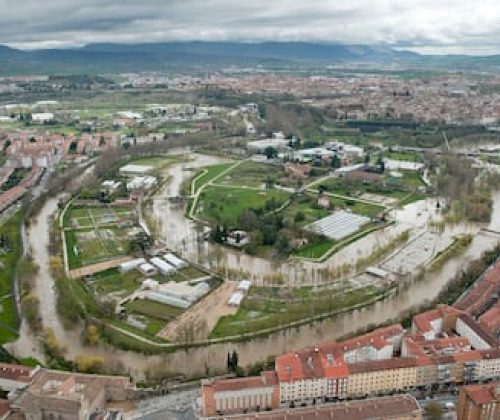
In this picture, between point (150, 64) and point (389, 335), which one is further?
point (150, 64)

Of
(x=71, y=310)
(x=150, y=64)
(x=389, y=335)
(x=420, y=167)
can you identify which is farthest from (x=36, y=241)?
(x=150, y=64)

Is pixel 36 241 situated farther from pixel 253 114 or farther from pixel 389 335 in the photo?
pixel 253 114

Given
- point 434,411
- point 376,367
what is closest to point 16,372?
point 376,367

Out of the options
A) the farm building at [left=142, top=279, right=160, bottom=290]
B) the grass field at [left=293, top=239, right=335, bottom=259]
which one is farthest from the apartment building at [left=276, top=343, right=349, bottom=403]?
the grass field at [left=293, top=239, right=335, bottom=259]

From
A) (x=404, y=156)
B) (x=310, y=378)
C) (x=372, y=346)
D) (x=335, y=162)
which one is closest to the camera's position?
(x=310, y=378)

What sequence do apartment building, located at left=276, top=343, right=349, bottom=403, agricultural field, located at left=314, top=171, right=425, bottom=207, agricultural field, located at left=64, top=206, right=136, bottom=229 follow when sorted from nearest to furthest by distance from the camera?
apartment building, located at left=276, top=343, right=349, bottom=403
agricultural field, located at left=64, top=206, right=136, bottom=229
agricultural field, located at left=314, top=171, right=425, bottom=207

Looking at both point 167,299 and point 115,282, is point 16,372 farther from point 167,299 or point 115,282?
point 115,282

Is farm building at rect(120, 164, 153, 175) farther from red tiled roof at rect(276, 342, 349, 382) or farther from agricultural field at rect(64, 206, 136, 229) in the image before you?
red tiled roof at rect(276, 342, 349, 382)
